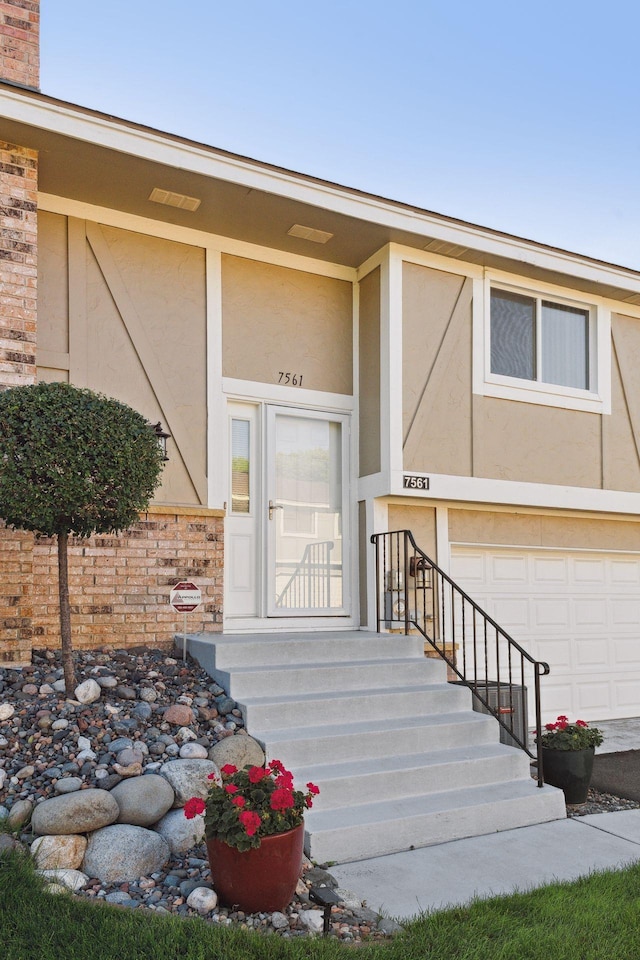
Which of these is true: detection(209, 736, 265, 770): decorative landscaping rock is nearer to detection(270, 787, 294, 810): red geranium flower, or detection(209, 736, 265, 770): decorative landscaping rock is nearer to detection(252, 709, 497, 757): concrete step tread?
detection(252, 709, 497, 757): concrete step tread

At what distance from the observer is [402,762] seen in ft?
17.0

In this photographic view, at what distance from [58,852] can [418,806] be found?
6.84 feet

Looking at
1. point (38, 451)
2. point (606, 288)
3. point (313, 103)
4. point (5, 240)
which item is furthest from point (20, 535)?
point (313, 103)

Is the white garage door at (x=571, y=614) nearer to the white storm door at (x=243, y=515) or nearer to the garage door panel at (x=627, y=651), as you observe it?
the garage door panel at (x=627, y=651)

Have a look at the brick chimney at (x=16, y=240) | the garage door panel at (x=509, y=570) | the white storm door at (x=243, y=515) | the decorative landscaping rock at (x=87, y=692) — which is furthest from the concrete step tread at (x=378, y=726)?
the brick chimney at (x=16, y=240)

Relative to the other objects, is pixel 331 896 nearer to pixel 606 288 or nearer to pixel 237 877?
pixel 237 877

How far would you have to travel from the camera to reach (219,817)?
3.64m

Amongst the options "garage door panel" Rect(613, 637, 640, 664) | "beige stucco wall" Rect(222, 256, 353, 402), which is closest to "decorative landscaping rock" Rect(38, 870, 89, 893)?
"beige stucco wall" Rect(222, 256, 353, 402)

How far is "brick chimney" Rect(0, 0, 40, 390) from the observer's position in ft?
19.1

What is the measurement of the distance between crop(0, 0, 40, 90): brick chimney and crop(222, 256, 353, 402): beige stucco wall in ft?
6.96

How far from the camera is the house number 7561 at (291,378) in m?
7.62

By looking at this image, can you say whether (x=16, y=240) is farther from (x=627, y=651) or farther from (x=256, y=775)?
(x=627, y=651)

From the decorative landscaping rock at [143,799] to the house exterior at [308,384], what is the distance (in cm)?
182

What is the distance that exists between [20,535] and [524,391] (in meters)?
5.04
